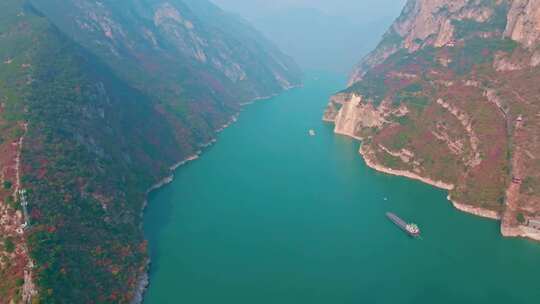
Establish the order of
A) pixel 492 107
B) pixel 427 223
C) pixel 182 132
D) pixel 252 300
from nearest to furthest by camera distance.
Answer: pixel 252 300
pixel 427 223
pixel 492 107
pixel 182 132

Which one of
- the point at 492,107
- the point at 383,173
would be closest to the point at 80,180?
the point at 383,173

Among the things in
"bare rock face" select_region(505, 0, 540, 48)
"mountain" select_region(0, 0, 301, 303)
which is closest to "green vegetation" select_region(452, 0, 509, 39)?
"bare rock face" select_region(505, 0, 540, 48)

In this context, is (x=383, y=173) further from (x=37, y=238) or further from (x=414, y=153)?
(x=37, y=238)

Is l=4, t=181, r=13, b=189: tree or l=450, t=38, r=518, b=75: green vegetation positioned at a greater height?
l=450, t=38, r=518, b=75: green vegetation

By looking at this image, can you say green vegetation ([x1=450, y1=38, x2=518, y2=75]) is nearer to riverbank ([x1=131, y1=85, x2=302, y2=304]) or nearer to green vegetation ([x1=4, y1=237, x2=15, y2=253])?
riverbank ([x1=131, y1=85, x2=302, y2=304])

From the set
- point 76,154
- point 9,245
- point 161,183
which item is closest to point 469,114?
point 161,183

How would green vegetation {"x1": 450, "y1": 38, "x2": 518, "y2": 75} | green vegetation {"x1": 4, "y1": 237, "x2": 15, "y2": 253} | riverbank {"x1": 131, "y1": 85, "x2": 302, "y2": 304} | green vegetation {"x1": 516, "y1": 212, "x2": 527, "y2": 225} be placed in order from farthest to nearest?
1. green vegetation {"x1": 450, "y1": 38, "x2": 518, "y2": 75}
2. green vegetation {"x1": 516, "y1": 212, "x2": 527, "y2": 225}
3. riverbank {"x1": 131, "y1": 85, "x2": 302, "y2": 304}
4. green vegetation {"x1": 4, "y1": 237, "x2": 15, "y2": 253}
